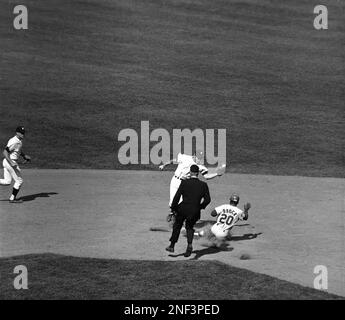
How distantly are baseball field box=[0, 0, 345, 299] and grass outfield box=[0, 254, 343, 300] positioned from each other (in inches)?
1.7

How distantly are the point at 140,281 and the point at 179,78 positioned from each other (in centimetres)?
2617

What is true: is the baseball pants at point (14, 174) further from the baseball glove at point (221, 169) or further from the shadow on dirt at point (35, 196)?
the baseball glove at point (221, 169)

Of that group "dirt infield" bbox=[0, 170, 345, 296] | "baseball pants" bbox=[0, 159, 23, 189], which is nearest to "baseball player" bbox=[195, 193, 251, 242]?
"dirt infield" bbox=[0, 170, 345, 296]

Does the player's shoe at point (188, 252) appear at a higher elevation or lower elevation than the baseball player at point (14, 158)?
lower

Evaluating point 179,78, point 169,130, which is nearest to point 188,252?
point 169,130

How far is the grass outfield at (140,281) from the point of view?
1503 centimetres

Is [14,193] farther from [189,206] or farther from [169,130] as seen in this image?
[169,130]

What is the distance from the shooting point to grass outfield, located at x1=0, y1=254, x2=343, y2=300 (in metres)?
15.0

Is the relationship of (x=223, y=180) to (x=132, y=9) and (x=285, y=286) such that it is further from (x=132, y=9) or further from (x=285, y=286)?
(x=132, y=9)

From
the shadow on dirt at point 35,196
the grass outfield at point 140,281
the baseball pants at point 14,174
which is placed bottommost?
the grass outfield at point 140,281

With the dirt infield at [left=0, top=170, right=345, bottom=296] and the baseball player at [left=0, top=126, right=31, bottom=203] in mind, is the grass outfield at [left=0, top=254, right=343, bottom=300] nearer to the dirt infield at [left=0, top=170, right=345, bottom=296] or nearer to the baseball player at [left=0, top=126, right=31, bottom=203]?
the dirt infield at [left=0, top=170, right=345, bottom=296]

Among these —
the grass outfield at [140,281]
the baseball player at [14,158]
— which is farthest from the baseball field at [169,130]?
the baseball player at [14,158]

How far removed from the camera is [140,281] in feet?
51.3

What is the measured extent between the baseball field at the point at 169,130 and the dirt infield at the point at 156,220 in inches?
2.8
